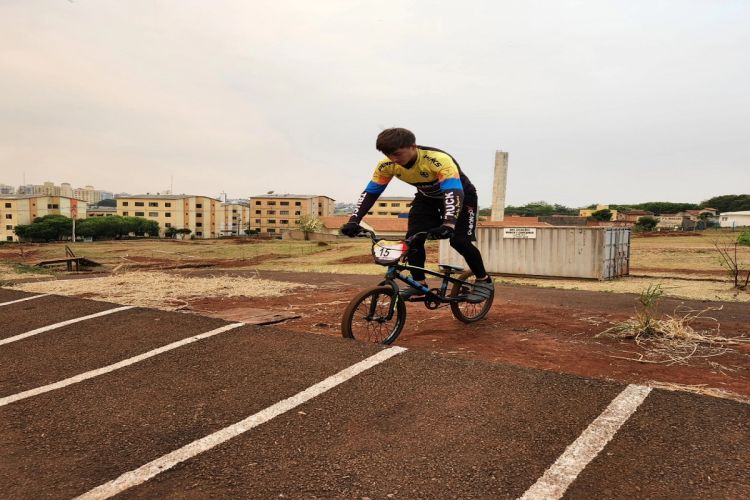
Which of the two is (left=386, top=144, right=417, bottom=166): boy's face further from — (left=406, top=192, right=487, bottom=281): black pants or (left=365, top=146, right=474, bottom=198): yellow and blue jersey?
(left=406, top=192, right=487, bottom=281): black pants

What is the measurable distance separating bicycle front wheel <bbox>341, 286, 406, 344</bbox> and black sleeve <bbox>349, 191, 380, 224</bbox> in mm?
828

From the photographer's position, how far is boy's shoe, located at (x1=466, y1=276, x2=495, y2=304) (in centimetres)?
527

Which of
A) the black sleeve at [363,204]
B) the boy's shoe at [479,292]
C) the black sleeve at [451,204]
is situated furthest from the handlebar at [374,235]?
the boy's shoe at [479,292]

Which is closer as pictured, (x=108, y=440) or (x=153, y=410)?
(x=108, y=440)

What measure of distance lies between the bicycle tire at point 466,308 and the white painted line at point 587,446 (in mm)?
2451

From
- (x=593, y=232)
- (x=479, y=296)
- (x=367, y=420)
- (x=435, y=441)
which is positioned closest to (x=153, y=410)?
(x=367, y=420)

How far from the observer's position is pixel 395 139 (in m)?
4.48

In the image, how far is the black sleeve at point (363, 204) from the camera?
500 centimetres

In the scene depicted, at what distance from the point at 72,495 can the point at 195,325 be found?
2.88 metres

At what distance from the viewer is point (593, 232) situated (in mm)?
14523

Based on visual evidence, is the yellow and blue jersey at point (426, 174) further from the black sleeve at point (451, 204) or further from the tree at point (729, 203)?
the tree at point (729, 203)

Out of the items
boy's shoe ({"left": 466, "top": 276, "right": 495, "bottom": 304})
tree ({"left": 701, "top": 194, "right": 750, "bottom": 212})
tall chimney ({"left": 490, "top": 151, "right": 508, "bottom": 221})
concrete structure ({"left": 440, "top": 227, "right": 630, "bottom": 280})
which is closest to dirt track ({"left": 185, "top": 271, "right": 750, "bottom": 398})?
boy's shoe ({"left": 466, "top": 276, "right": 495, "bottom": 304})

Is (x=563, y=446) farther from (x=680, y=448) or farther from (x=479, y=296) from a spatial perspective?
(x=479, y=296)

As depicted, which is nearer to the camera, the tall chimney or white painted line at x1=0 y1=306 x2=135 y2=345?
white painted line at x1=0 y1=306 x2=135 y2=345
